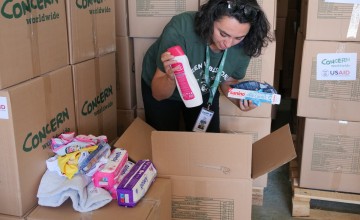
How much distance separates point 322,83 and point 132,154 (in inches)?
34.9

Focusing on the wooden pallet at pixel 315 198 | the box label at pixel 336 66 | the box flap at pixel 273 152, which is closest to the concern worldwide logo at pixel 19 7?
the box flap at pixel 273 152

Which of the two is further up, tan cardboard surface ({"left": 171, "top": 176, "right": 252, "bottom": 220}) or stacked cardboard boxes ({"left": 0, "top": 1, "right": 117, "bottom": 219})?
stacked cardboard boxes ({"left": 0, "top": 1, "right": 117, "bottom": 219})

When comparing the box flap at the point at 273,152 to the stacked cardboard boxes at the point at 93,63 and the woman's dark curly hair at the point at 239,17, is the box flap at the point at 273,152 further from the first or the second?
the stacked cardboard boxes at the point at 93,63

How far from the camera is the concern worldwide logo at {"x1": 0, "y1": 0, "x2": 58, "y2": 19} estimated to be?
104cm

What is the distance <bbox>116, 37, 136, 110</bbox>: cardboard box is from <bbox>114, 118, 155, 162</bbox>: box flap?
0.49m

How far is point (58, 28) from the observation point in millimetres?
1302

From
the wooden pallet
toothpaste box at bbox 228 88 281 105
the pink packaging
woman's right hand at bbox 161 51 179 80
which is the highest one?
woman's right hand at bbox 161 51 179 80

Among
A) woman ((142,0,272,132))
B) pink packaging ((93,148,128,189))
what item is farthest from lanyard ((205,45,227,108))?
pink packaging ((93,148,128,189))

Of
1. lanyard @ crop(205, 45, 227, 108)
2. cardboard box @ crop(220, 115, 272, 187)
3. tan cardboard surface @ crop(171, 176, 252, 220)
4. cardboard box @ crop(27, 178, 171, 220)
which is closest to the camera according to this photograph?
cardboard box @ crop(27, 178, 171, 220)

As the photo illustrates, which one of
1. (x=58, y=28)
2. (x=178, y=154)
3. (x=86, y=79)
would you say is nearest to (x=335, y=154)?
(x=178, y=154)

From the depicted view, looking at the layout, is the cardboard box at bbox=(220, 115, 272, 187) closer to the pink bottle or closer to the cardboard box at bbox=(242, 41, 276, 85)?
the cardboard box at bbox=(242, 41, 276, 85)

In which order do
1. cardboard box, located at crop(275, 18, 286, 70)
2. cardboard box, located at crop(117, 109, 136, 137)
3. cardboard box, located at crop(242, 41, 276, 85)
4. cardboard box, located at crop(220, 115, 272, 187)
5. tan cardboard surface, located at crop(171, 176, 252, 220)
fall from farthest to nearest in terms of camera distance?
cardboard box, located at crop(275, 18, 286, 70), cardboard box, located at crop(117, 109, 136, 137), cardboard box, located at crop(220, 115, 272, 187), cardboard box, located at crop(242, 41, 276, 85), tan cardboard surface, located at crop(171, 176, 252, 220)

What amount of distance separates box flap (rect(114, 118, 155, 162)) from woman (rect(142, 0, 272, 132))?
0.14m

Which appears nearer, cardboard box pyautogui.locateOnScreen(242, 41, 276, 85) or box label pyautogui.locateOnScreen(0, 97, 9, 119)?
box label pyautogui.locateOnScreen(0, 97, 9, 119)
